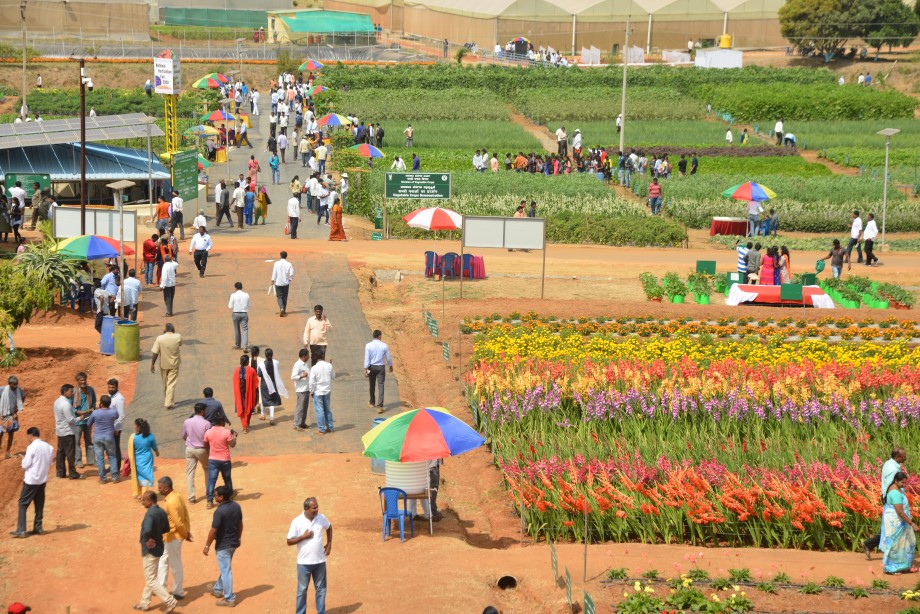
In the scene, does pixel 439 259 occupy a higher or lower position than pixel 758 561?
higher

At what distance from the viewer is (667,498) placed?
15.1 meters

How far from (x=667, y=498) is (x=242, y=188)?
26865 mm

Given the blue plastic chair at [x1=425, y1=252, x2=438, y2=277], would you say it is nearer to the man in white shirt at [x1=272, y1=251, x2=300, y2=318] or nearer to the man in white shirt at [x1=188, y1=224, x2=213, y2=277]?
the man in white shirt at [x1=188, y1=224, x2=213, y2=277]

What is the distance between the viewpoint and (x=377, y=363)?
67.8ft

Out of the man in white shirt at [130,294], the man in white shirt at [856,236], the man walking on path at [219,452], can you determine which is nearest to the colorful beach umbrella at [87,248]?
the man in white shirt at [130,294]

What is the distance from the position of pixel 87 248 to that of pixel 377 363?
29.2 feet

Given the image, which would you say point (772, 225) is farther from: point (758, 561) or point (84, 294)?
point (758, 561)

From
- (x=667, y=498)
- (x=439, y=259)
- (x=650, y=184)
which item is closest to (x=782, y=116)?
(x=650, y=184)

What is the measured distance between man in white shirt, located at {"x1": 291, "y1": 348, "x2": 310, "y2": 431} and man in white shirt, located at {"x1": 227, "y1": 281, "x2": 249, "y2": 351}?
4261 millimetres

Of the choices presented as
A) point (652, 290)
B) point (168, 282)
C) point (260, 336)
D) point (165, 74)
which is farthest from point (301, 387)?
point (165, 74)

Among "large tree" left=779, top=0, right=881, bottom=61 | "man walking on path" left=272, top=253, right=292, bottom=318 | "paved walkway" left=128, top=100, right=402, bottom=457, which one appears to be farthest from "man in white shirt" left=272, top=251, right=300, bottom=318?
"large tree" left=779, top=0, right=881, bottom=61

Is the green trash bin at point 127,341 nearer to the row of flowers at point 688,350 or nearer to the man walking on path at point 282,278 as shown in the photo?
the man walking on path at point 282,278

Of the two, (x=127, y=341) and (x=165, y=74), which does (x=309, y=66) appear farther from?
(x=127, y=341)

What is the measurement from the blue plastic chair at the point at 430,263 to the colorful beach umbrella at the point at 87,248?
8123 mm
